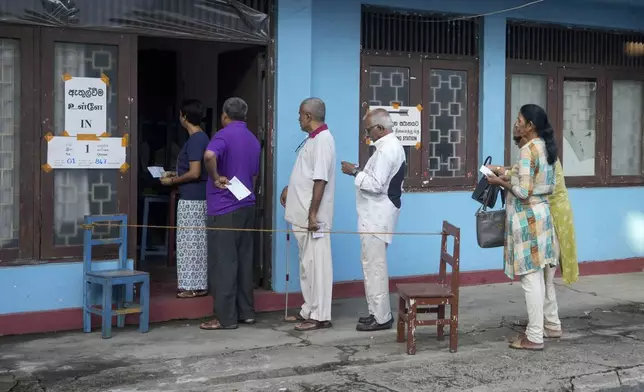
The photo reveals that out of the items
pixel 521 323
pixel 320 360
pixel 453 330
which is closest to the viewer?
pixel 320 360

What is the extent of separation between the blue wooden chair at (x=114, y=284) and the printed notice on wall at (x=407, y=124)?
3154mm

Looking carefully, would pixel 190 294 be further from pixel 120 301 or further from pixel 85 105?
pixel 85 105

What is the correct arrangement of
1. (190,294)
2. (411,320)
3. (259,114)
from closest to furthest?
1. (411,320)
2. (190,294)
3. (259,114)

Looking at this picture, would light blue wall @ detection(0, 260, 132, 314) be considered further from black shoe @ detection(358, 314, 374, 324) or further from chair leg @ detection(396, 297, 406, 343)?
chair leg @ detection(396, 297, 406, 343)

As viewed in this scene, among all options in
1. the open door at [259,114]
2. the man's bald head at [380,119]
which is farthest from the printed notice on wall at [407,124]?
the man's bald head at [380,119]

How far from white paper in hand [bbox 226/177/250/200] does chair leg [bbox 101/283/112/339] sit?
128 cm

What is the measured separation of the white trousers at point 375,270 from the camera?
285 inches

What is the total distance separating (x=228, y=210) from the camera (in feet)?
24.4

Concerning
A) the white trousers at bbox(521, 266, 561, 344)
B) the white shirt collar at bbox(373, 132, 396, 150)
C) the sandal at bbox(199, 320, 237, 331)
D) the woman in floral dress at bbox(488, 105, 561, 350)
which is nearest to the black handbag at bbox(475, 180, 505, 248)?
the woman in floral dress at bbox(488, 105, 561, 350)

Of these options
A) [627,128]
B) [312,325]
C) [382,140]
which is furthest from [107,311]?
[627,128]

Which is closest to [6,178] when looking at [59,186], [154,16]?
[59,186]

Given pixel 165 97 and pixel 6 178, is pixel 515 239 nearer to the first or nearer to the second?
pixel 6 178

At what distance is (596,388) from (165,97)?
7375 mm

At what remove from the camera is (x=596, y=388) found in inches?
237
